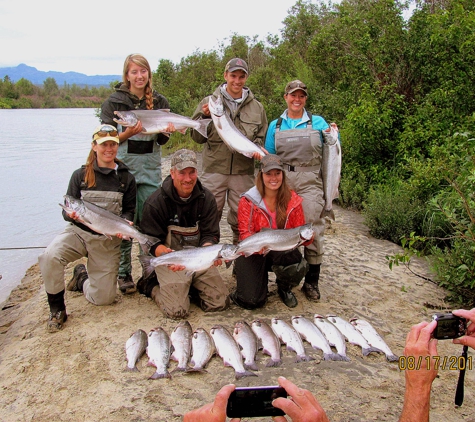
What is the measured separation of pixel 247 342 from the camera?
4.44 m

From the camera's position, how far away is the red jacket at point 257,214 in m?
5.19

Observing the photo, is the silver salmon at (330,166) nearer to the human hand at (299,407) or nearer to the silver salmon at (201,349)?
the silver salmon at (201,349)

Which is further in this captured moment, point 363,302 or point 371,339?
point 363,302

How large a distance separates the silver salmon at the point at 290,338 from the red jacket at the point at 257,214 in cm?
106

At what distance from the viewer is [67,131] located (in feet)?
126

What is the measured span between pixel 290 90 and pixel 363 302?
279cm

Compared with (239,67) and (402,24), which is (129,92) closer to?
(239,67)

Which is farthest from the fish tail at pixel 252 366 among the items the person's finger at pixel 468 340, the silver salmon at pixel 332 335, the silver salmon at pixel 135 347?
the person's finger at pixel 468 340

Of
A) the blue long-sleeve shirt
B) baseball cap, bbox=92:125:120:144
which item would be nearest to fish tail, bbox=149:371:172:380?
baseball cap, bbox=92:125:120:144

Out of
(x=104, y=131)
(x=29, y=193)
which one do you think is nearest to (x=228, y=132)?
(x=104, y=131)

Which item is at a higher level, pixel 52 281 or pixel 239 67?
pixel 239 67

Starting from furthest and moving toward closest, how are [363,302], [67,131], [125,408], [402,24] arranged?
[67,131] < [402,24] < [363,302] < [125,408]

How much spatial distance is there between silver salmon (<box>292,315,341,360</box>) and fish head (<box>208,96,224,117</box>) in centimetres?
253

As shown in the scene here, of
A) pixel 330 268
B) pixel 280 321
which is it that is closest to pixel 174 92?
pixel 330 268
